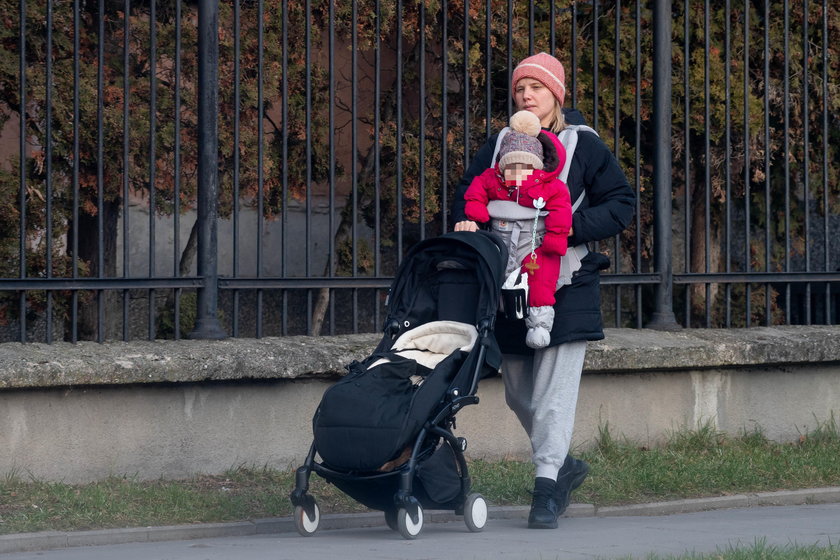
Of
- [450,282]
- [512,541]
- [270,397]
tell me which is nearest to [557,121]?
[450,282]

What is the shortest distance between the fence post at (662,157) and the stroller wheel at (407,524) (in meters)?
2.93

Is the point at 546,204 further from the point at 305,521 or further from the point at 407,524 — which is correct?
the point at 305,521

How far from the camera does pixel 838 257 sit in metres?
13.6

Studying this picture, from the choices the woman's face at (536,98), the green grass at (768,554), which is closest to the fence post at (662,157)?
the woman's face at (536,98)

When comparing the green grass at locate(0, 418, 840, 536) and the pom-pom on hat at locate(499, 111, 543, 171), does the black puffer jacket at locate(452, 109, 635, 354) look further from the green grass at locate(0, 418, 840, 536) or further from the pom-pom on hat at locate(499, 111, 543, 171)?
the green grass at locate(0, 418, 840, 536)

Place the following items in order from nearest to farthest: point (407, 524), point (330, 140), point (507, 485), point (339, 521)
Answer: point (407, 524) < point (339, 521) < point (507, 485) < point (330, 140)

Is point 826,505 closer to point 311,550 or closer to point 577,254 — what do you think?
point 577,254

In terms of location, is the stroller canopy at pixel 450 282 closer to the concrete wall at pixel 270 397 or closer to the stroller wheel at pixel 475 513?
the stroller wheel at pixel 475 513

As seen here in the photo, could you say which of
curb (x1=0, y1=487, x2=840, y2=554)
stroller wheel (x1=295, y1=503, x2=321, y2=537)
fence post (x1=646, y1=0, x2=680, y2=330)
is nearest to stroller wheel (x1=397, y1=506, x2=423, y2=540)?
stroller wheel (x1=295, y1=503, x2=321, y2=537)

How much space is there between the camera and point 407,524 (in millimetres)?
4863

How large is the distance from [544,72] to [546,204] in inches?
24.7

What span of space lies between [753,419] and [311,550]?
3535mm

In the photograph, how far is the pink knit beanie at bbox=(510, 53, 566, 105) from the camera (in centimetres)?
545

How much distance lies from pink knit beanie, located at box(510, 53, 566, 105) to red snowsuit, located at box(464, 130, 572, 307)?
0.28 m
